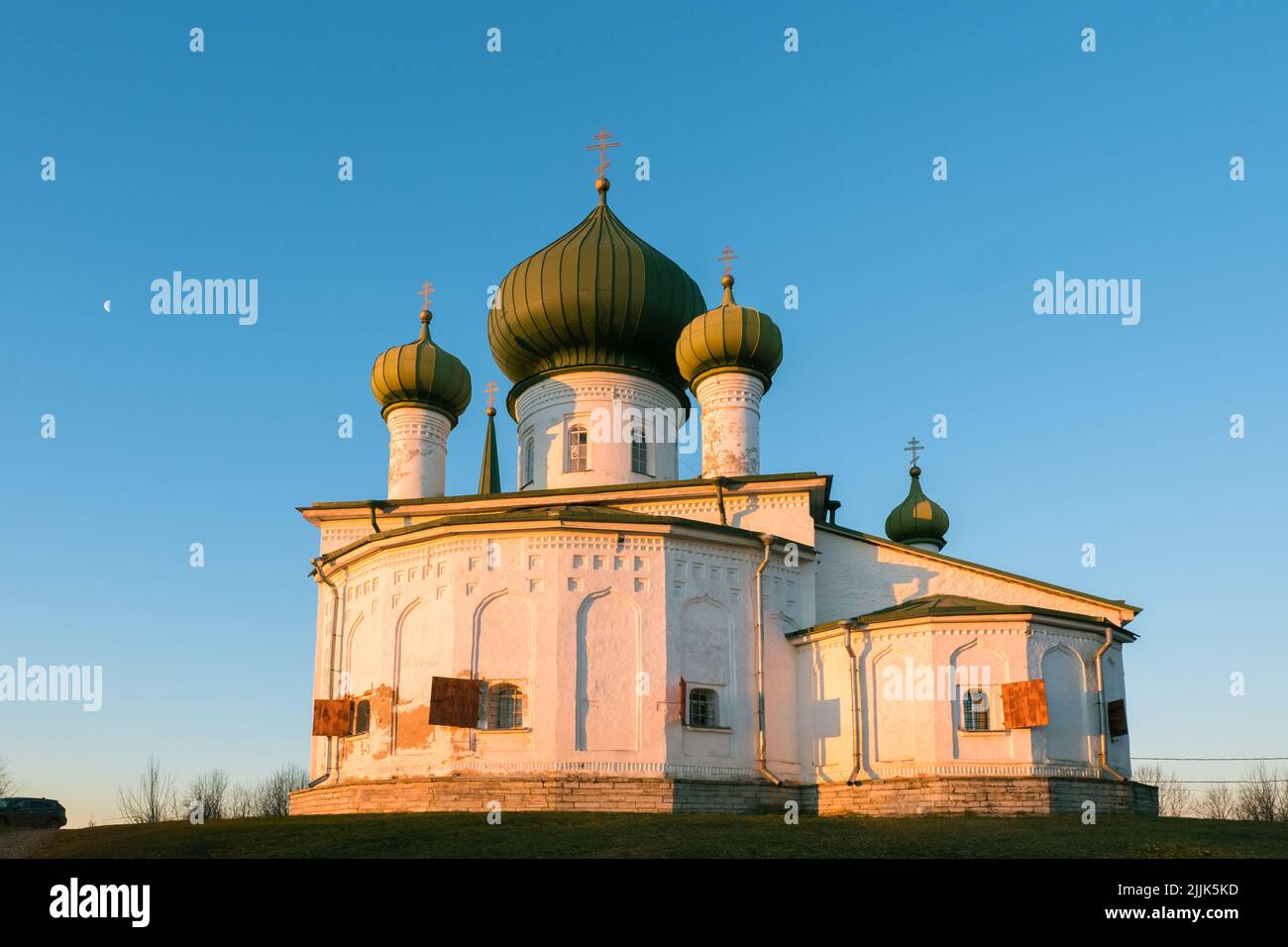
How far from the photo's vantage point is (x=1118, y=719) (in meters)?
20.0

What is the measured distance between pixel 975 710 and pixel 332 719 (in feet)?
34.4

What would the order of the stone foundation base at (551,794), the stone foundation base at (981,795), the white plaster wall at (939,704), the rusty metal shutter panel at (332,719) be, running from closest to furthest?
1. the stone foundation base at (551,794)
2. the stone foundation base at (981,795)
3. the white plaster wall at (939,704)
4. the rusty metal shutter panel at (332,719)

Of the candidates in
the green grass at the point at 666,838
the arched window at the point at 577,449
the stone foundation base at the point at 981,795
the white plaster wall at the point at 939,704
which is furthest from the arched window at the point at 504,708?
the arched window at the point at 577,449

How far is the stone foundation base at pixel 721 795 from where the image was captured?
58.2 feet

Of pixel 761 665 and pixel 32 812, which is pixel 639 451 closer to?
pixel 761 665

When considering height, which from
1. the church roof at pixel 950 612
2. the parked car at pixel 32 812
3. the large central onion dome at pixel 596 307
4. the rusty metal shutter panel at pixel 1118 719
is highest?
the large central onion dome at pixel 596 307

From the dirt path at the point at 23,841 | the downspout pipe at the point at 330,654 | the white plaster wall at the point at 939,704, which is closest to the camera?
the dirt path at the point at 23,841

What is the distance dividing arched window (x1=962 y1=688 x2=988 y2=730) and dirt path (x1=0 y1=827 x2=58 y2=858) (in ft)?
43.0

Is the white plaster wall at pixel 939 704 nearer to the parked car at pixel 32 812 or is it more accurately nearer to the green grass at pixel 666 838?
the green grass at pixel 666 838

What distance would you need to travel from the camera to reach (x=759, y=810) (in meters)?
18.9

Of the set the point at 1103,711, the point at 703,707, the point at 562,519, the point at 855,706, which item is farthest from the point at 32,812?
the point at 1103,711

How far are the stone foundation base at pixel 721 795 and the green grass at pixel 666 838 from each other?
1058 millimetres
